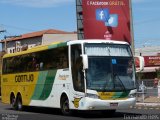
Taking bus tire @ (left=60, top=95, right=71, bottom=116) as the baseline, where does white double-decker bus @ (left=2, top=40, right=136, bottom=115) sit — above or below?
above

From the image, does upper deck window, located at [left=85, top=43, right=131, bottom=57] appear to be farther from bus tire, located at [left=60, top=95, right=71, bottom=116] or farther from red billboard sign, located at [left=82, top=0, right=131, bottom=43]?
red billboard sign, located at [left=82, top=0, right=131, bottom=43]

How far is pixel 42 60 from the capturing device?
24.6 m

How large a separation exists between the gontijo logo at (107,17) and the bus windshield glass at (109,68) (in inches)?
998

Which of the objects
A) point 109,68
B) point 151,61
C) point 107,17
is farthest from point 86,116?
point 151,61

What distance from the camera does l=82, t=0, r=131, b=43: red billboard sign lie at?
46688 mm

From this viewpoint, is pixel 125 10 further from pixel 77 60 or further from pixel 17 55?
pixel 77 60

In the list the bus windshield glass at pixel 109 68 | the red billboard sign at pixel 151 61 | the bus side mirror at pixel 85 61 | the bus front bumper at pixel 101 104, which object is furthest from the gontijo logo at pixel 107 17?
the red billboard sign at pixel 151 61

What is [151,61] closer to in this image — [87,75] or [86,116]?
[86,116]

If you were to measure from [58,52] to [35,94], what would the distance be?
372cm

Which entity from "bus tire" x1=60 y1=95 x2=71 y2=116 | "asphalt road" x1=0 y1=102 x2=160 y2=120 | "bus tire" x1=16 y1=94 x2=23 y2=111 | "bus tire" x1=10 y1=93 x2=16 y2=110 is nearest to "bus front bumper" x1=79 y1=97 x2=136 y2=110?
"asphalt road" x1=0 y1=102 x2=160 y2=120

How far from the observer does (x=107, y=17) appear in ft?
153

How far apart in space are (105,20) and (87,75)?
26.8 metres

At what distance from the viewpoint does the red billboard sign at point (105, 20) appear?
1838 inches

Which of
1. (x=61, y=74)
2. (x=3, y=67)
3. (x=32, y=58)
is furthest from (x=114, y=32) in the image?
(x=61, y=74)
